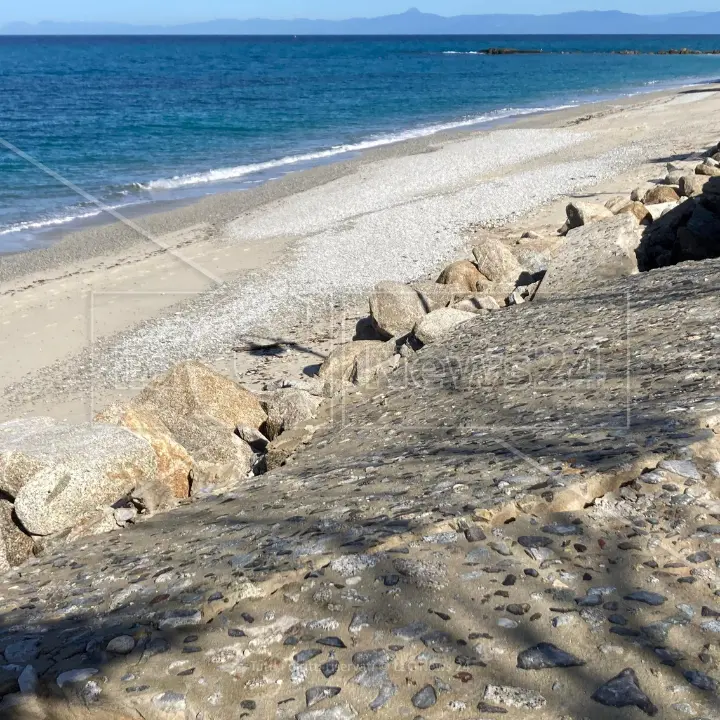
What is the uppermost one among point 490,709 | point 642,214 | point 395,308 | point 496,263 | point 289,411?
point 642,214

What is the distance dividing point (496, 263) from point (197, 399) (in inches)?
184

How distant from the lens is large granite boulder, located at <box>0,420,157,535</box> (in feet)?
18.1

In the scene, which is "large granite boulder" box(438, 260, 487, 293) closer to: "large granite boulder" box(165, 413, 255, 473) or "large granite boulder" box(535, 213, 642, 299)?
"large granite boulder" box(535, 213, 642, 299)

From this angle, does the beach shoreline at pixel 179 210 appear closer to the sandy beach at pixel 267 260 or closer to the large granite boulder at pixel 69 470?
the sandy beach at pixel 267 260

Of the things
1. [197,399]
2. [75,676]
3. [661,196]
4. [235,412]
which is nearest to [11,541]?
[197,399]

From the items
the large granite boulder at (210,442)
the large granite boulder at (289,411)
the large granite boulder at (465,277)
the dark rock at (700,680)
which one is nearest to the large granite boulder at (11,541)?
the large granite boulder at (210,442)

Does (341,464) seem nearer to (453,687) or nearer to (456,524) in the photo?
(456,524)

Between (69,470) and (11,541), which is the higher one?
(69,470)

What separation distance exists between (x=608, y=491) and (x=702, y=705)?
117 centimetres

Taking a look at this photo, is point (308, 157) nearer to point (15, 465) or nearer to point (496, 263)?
point (496, 263)

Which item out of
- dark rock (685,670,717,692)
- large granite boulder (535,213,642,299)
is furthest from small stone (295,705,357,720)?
large granite boulder (535,213,642,299)

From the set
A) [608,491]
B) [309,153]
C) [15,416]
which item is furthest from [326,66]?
[608,491]

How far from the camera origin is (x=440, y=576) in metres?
3.20

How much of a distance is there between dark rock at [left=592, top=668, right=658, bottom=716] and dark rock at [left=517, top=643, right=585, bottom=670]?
126 mm
